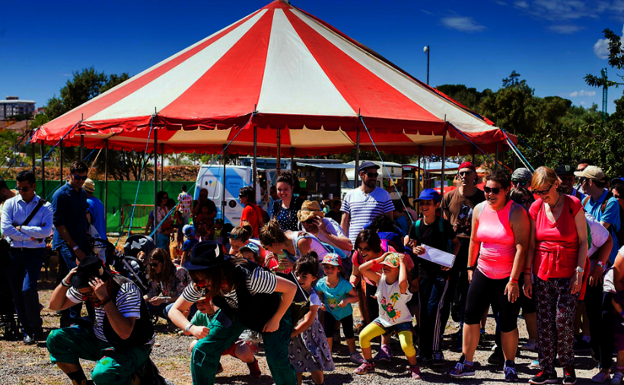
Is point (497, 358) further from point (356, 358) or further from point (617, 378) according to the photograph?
point (356, 358)

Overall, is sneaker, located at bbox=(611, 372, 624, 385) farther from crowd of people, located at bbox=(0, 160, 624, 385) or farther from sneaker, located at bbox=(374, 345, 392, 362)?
sneaker, located at bbox=(374, 345, 392, 362)

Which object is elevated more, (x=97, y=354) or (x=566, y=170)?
(x=566, y=170)

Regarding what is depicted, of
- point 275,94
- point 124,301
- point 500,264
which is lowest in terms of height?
point 124,301

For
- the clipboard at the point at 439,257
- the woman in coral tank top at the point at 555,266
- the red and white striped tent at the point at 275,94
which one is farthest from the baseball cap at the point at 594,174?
the red and white striped tent at the point at 275,94

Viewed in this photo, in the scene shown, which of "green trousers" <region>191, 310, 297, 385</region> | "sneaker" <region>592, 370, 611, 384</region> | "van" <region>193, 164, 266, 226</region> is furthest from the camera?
"van" <region>193, 164, 266, 226</region>

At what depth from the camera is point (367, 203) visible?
6316 mm

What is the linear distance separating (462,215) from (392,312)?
1.60 m


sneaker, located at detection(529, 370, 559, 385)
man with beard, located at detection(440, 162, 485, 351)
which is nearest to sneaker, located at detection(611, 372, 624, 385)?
sneaker, located at detection(529, 370, 559, 385)

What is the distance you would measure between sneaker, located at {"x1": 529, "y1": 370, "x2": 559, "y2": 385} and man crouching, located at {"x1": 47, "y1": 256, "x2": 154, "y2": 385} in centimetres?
315

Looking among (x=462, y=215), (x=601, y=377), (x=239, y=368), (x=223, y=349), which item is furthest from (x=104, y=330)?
(x=601, y=377)

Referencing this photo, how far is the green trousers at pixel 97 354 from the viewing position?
3.64 metres

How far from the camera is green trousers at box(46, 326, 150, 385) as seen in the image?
3637 millimetres

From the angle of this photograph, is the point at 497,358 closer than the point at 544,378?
No

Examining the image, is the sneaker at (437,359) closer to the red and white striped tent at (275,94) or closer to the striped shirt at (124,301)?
the striped shirt at (124,301)
